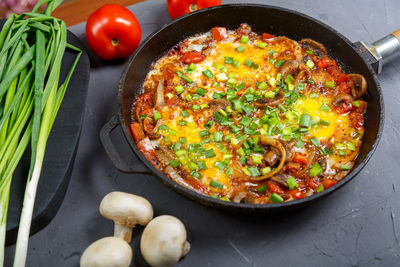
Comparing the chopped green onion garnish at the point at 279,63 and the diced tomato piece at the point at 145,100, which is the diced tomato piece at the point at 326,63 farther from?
the diced tomato piece at the point at 145,100

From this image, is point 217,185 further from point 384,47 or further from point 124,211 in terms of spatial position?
point 384,47

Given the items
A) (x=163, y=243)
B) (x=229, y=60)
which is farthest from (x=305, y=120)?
(x=163, y=243)

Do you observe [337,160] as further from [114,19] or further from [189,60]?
[114,19]

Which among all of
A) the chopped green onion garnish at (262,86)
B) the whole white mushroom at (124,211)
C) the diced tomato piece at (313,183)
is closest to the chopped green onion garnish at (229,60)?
the chopped green onion garnish at (262,86)

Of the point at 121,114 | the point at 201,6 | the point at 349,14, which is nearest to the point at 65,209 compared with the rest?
the point at 121,114

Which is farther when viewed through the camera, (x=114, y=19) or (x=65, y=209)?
(x=114, y=19)

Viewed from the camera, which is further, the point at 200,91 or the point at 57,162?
the point at 200,91

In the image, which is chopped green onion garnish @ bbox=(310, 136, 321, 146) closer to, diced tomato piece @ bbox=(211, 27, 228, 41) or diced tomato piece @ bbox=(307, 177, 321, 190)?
diced tomato piece @ bbox=(307, 177, 321, 190)
